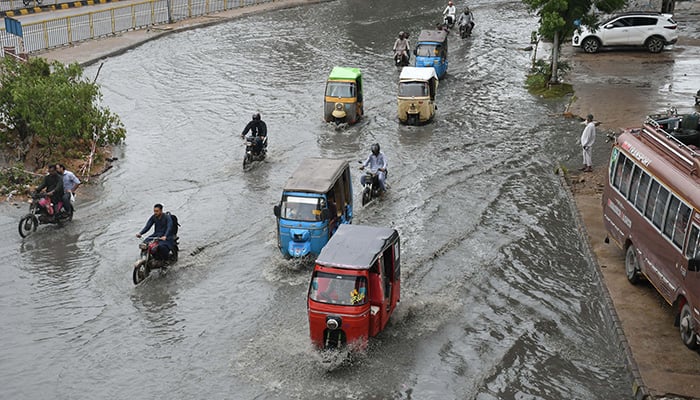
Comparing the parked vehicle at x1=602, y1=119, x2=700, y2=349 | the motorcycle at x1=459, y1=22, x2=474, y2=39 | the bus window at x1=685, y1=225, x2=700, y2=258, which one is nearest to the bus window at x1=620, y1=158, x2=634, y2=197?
the parked vehicle at x1=602, y1=119, x2=700, y2=349

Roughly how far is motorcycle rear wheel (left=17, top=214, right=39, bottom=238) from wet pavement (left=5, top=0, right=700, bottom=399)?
0.26 meters

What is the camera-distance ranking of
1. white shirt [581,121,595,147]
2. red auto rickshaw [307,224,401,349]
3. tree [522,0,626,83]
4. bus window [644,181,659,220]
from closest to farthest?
red auto rickshaw [307,224,401,349] → bus window [644,181,659,220] → white shirt [581,121,595,147] → tree [522,0,626,83]

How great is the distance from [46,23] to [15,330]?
98.2ft

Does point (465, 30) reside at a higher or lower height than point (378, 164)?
higher

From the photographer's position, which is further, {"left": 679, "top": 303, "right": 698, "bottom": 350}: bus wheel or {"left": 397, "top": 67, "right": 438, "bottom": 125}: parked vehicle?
{"left": 397, "top": 67, "right": 438, "bottom": 125}: parked vehicle

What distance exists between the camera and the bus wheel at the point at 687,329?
13.8 metres

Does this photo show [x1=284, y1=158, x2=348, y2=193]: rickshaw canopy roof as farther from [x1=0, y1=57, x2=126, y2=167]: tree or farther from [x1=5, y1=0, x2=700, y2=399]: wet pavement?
[x1=0, y1=57, x2=126, y2=167]: tree

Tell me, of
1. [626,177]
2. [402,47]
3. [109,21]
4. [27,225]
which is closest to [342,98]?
[402,47]

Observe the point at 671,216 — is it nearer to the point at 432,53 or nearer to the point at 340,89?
the point at 340,89

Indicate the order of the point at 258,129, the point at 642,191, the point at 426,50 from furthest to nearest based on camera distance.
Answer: the point at 426,50 < the point at 258,129 < the point at 642,191

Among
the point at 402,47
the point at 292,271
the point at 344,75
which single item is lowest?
the point at 292,271

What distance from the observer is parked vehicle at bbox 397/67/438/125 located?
29500 mm

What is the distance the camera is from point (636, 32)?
37938mm

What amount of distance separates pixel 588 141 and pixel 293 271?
1032cm
